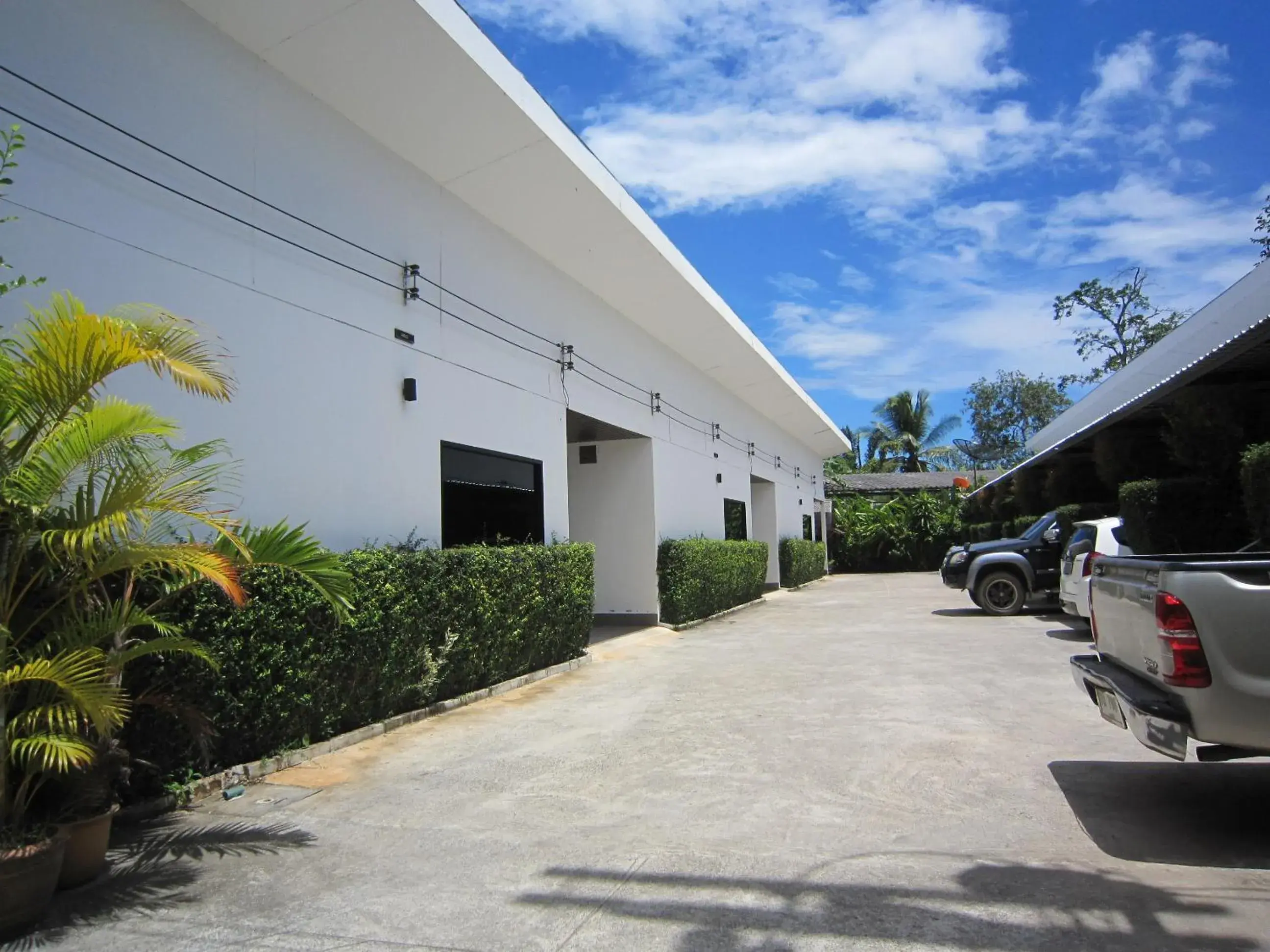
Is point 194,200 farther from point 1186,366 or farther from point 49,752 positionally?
point 1186,366

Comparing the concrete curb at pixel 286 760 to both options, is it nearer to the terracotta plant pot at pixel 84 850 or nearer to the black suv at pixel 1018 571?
the terracotta plant pot at pixel 84 850

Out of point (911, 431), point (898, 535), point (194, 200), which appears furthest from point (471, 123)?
point (911, 431)

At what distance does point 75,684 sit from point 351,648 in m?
2.97

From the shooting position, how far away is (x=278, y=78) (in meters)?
7.19

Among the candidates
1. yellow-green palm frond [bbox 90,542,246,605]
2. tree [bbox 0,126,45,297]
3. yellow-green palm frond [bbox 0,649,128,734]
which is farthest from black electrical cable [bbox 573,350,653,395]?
yellow-green palm frond [bbox 0,649,128,734]

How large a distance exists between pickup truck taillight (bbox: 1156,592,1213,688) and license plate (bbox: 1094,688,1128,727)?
0.53 metres

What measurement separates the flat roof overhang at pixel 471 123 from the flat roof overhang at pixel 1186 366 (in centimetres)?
679

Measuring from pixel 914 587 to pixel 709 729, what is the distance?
19773mm

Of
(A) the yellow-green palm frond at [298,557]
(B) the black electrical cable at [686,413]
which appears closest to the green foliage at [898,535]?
(B) the black electrical cable at [686,413]

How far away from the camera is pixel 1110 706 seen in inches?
194

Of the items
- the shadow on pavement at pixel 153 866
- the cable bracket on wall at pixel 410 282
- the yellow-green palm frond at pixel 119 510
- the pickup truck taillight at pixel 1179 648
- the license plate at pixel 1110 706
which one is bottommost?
the shadow on pavement at pixel 153 866

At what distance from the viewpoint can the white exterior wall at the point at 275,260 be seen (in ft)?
18.0

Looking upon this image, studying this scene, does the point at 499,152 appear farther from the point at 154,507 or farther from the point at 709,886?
the point at 709,886

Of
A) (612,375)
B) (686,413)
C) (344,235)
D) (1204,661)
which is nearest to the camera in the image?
(1204,661)
